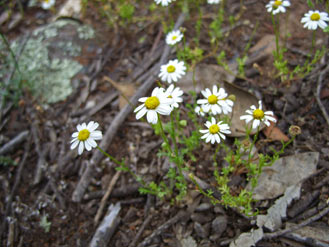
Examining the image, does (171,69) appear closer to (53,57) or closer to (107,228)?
(107,228)

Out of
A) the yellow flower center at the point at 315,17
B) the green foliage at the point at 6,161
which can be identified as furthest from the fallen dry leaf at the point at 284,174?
the green foliage at the point at 6,161

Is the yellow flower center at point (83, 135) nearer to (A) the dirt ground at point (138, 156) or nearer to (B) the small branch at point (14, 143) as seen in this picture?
(A) the dirt ground at point (138, 156)

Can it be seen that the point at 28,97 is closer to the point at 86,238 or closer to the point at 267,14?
the point at 86,238

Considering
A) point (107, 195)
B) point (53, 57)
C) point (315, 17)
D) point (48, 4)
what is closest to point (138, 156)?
point (107, 195)

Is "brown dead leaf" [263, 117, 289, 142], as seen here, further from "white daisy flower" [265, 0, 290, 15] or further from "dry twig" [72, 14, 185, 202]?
"dry twig" [72, 14, 185, 202]

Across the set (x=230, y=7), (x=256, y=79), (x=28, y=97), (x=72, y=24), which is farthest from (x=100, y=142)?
(x=230, y=7)

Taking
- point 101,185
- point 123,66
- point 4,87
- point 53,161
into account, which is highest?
point 4,87

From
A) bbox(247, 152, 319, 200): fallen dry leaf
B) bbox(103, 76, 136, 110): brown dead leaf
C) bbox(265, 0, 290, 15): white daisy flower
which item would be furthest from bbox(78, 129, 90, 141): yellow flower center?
bbox(265, 0, 290, 15): white daisy flower
